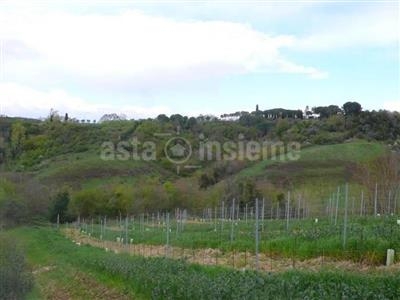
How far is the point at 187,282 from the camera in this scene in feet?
47.0

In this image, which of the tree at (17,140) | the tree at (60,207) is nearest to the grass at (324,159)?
the tree at (60,207)

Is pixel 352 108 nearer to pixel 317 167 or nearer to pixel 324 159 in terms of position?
pixel 324 159

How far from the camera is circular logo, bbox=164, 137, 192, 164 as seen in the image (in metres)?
127

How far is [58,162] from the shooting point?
120500 millimetres

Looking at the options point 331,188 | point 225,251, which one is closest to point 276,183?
A: point 331,188

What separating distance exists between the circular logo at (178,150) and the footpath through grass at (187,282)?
94.2 m

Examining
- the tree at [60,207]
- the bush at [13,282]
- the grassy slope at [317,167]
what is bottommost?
the tree at [60,207]

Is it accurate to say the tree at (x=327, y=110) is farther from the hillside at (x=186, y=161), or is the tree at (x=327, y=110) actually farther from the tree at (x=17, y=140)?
the tree at (x=17, y=140)

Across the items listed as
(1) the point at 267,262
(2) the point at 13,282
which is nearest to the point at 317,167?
(2) the point at 13,282

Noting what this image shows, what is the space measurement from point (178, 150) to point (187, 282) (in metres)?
116

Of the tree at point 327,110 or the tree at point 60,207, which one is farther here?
the tree at point 327,110

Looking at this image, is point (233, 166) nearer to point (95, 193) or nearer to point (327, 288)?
point (95, 193)

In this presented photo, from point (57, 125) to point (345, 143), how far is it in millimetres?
76754

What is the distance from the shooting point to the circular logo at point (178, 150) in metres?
127
